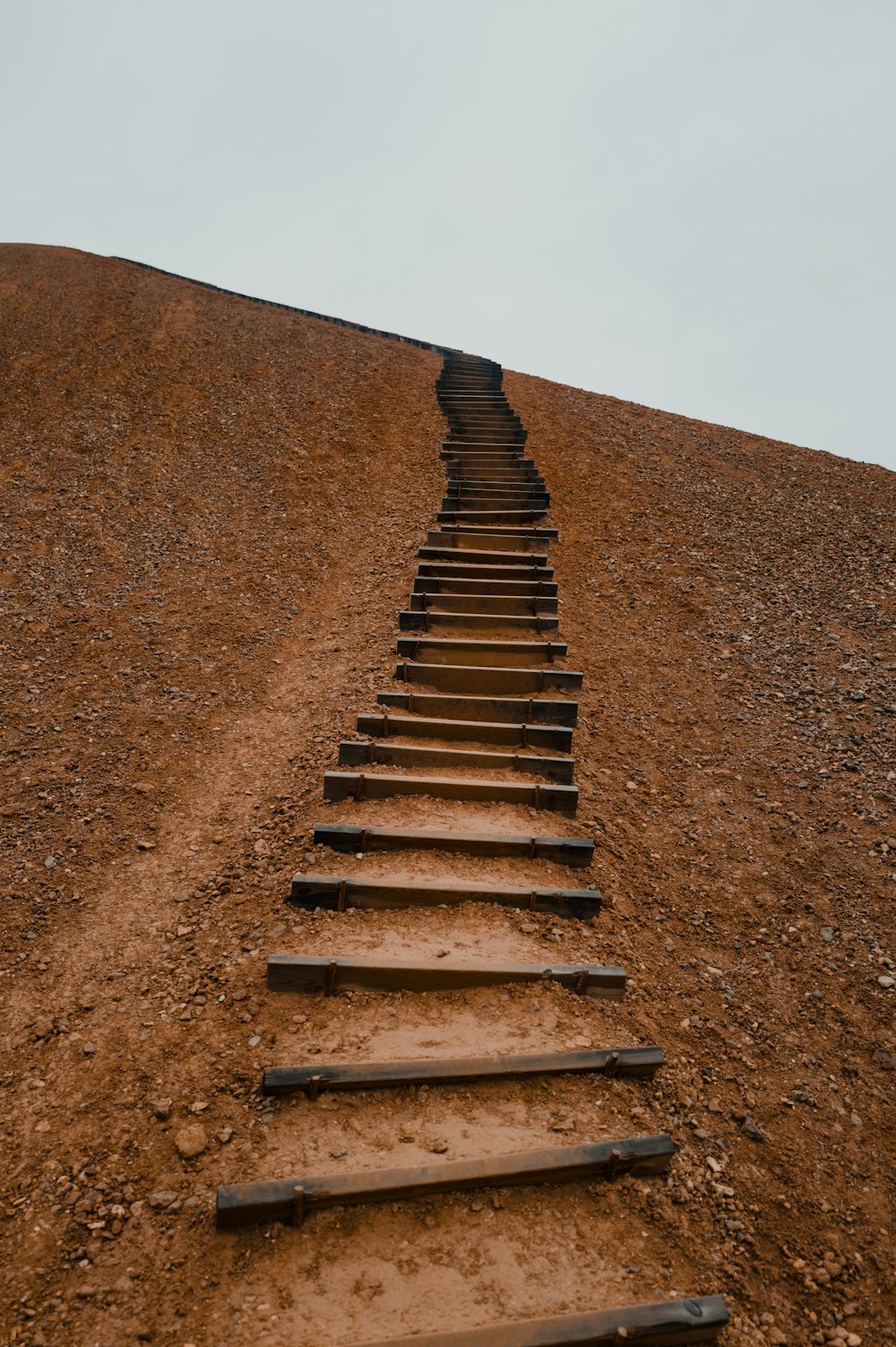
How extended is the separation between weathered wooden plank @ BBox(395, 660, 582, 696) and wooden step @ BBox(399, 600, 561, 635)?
969mm

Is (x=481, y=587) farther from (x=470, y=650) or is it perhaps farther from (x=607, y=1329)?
(x=607, y=1329)

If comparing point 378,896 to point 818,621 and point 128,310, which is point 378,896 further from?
point 128,310

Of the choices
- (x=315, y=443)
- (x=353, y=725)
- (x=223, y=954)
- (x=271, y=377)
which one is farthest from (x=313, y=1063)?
(x=271, y=377)

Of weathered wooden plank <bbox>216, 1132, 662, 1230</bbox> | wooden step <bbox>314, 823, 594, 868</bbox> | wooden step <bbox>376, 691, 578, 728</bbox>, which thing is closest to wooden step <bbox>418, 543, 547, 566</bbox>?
wooden step <bbox>376, 691, 578, 728</bbox>

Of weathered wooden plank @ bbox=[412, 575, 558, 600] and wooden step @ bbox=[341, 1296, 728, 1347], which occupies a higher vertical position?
weathered wooden plank @ bbox=[412, 575, 558, 600]

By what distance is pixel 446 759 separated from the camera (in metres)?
6.43

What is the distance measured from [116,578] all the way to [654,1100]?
9.22 metres

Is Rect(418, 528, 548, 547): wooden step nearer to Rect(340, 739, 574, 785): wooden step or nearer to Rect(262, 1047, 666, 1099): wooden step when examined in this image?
Rect(340, 739, 574, 785): wooden step

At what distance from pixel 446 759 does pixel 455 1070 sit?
2942 millimetres

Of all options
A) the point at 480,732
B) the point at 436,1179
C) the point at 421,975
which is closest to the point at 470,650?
the point at 480,732

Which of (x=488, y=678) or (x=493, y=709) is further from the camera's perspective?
(x=488, y=678)

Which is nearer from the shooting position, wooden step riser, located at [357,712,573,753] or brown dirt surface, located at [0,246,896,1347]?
brown dirt surface, located at [0,246,896,1347]

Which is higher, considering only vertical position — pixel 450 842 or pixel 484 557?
pixel 484 557

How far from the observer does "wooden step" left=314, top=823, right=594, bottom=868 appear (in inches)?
213
